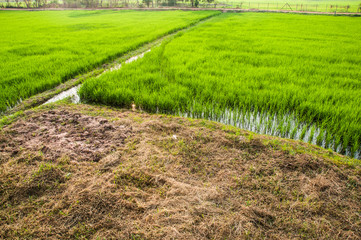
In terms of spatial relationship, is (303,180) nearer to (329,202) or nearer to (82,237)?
(329,202)

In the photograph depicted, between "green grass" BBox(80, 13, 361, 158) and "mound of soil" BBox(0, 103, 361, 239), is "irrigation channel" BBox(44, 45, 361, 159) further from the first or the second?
"mound of soil" BBox(0, 103, 361, 239)

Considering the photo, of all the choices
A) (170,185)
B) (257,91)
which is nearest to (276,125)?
(257,91)

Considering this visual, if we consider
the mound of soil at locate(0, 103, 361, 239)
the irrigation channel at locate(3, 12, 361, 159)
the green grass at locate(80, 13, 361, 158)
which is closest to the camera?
the mound of soil at locate(0, 103, 361, 239)

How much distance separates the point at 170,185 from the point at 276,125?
191 cm

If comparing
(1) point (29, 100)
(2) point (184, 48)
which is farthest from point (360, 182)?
(2) point (184, 48)

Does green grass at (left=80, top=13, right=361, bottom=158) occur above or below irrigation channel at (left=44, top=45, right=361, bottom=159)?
above

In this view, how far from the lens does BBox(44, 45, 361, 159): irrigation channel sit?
248 cm

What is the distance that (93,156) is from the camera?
2055 mm

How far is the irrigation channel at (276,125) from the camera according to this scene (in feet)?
8.13

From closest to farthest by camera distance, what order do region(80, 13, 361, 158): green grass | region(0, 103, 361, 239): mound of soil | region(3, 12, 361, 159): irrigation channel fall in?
1. region(0, 103, 361, 239): mound of soil
2. region(3, 12, 361, 159): irrigation channel
3. region(80, 13, 361, 158): green grass

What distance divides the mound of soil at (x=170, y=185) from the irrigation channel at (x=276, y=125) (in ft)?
1.07

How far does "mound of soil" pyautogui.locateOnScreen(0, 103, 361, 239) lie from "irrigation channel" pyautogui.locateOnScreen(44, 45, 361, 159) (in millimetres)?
326

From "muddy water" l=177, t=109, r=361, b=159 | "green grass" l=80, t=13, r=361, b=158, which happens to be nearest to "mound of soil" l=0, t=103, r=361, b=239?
"muddy water" l=177, t=109, r=361, b=159

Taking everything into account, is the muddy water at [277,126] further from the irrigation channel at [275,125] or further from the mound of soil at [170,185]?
the mound of soil at [170,185]
